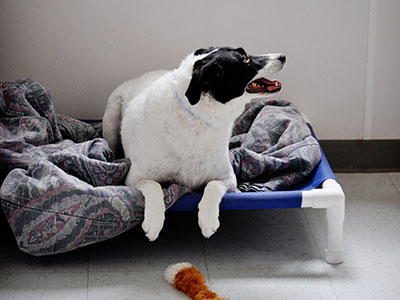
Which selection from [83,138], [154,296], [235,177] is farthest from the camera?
[83,138]

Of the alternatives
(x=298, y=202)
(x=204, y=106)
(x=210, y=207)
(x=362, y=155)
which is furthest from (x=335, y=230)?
(x=362, y=155)

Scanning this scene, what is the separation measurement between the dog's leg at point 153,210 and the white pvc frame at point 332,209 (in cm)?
57

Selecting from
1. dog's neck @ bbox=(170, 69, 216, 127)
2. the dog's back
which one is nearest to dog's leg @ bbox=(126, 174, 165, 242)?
Result: dog's neck @ bbox=(170, 69, 216, 127)

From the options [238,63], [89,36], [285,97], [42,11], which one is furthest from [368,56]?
[42,11]

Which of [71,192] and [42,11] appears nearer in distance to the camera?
[71,192]

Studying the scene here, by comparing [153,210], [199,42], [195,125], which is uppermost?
[199,42]

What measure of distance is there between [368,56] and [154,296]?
172 centimetres

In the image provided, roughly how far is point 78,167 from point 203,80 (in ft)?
2.14

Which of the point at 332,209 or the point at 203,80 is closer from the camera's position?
the point at 203,80

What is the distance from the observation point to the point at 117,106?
304 cm

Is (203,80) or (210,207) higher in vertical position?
(203,80)

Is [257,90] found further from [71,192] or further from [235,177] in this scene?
[71,192]

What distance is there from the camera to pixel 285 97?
3316 mm

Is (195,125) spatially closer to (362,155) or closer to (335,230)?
(335,230)
